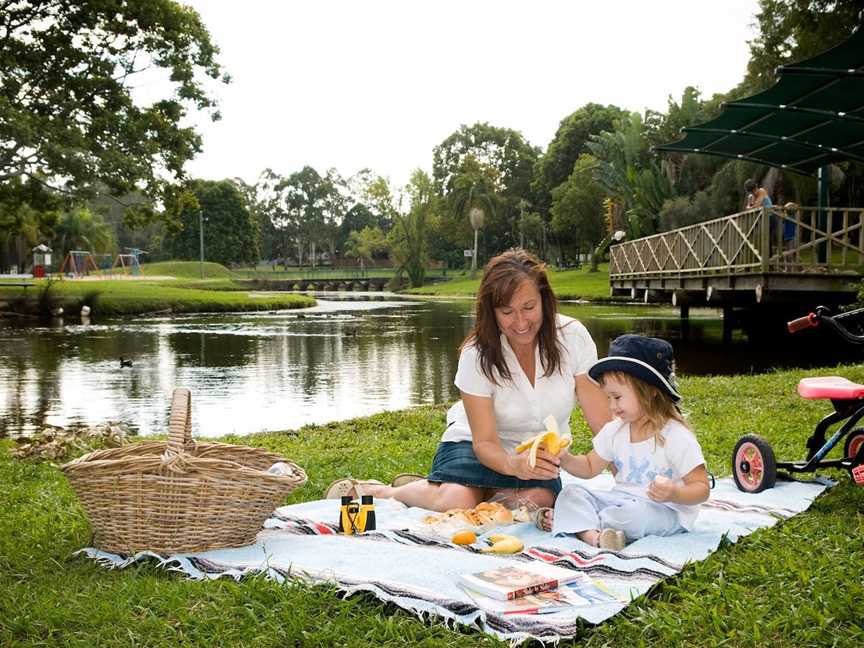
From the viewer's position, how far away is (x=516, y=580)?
323 cm

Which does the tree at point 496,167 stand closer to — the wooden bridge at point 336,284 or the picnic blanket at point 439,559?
the wooden bridge at point 336,284

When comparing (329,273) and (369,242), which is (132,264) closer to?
(369,242)

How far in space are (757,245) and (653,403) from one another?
13.9 m

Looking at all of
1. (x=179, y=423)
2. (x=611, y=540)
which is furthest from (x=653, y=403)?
(x=179, y=423)

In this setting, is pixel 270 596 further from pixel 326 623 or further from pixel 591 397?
pixel 591 397

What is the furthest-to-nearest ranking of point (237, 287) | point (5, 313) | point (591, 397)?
point (237, 287) → point (5, 313) → point (591, 397)

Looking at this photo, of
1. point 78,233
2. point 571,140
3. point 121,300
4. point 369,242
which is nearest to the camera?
point 121,300

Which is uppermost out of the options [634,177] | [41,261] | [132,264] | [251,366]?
[634,177]

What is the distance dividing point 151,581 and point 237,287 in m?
56.5

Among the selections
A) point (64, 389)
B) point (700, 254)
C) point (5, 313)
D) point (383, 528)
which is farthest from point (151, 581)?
point (5, 313)

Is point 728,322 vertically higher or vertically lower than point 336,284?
lower

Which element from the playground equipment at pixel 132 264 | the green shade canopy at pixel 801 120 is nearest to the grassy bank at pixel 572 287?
the playground equipment at pixel 132 264

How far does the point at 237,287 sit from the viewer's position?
5859cm

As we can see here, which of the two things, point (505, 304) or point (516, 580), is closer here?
point (516, 580)
